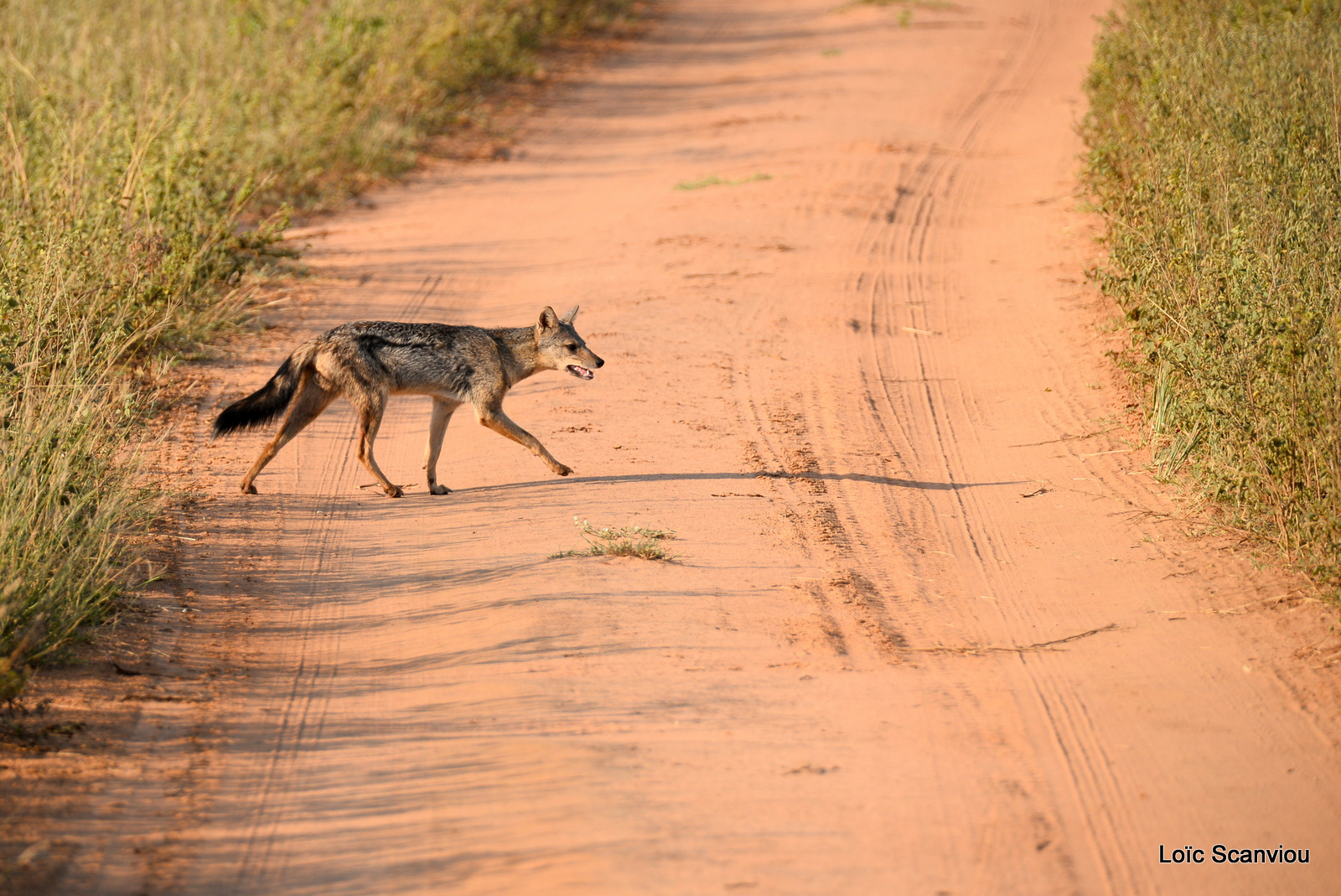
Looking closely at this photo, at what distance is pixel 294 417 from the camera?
25.1 ft

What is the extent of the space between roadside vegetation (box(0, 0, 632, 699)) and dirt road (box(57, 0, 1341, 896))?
0.77 meters

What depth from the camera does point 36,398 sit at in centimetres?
630

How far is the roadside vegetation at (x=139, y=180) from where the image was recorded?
5.73 m

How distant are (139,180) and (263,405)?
4.08 meters

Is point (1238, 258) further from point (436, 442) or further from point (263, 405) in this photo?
point (263, 405)

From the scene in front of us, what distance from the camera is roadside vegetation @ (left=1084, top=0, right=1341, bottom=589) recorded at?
6.40 meters

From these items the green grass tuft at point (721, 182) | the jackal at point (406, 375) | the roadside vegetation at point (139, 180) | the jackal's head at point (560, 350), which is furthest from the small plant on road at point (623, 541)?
the green grass tuft at point (721, 182)

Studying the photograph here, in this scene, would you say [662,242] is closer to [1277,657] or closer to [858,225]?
[858,225]

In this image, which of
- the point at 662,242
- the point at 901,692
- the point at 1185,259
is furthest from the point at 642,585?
the point at 662,242

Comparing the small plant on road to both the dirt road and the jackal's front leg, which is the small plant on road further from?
the jackal's front leg

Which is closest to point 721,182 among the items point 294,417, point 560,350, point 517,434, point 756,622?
point 560,350

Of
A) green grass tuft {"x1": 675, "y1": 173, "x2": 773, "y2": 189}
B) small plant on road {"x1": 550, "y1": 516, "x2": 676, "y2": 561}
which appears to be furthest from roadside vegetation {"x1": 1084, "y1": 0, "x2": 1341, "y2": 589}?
green grass tuft {"x1": 675, "y1": 173, "x2": 773, "y2": 189}

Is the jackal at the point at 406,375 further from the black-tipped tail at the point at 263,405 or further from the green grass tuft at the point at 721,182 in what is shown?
the green grass tuft at the point at 721,182

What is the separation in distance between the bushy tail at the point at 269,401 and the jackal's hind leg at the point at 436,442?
0.94 meters
